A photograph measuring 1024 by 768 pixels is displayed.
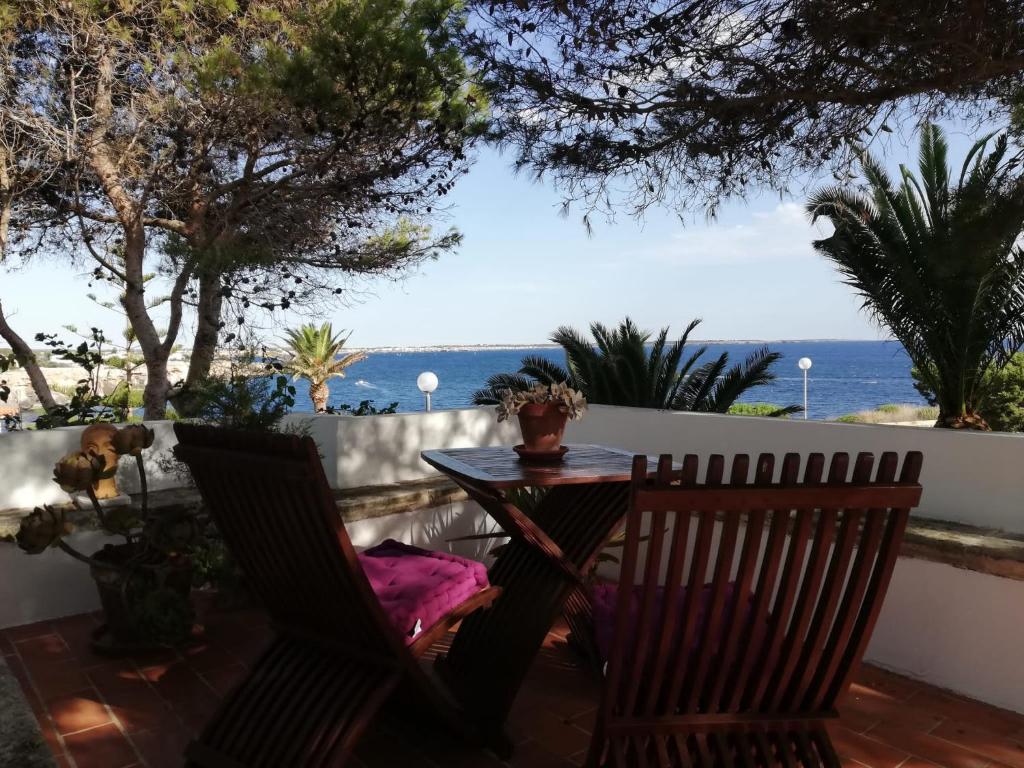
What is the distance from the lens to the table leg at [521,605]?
7.88ft

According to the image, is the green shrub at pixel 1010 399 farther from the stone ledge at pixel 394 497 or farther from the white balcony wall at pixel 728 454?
the stone ledge at pixel 394 497

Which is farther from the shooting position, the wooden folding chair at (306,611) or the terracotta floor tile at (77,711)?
the terracotta floor tile at (77,711)

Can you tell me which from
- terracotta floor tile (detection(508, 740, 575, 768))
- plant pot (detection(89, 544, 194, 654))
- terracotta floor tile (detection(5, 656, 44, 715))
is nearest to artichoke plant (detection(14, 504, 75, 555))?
plant pot (detection(89, 544, 194, 654))

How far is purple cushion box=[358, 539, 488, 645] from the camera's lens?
2.14 meters

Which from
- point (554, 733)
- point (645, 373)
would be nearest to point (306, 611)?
point (554, 733)

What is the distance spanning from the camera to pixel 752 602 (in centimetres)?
179

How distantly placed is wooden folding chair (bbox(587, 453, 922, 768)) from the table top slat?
0.56 metres

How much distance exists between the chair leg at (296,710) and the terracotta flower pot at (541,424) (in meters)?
0.98

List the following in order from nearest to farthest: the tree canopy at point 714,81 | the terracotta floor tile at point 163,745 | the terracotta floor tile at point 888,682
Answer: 1. the terracotta floor tile at point 163,745
2. the terracotta floor tile at point 888,682
3. the tree canopy at point 714,81

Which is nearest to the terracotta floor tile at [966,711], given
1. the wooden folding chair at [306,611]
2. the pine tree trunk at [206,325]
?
the wooden folding chair at [306,611]

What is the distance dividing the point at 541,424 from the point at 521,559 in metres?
0.48

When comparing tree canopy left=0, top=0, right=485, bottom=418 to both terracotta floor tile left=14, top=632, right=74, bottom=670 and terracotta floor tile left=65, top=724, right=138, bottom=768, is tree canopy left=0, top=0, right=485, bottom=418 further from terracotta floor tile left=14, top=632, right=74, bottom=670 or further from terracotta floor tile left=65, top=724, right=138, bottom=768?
terracotta floor tile left=65, top=724, right=138, bottom=768

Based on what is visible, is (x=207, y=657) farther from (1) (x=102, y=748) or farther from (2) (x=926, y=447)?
(2) (x=926, y=447)

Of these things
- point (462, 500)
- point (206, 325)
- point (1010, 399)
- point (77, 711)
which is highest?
point (206, 325)
